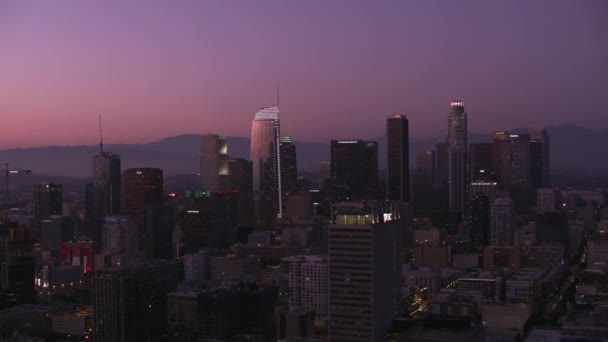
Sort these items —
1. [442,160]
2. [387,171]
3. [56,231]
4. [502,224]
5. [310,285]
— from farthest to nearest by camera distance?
[442,160] → [387,171] → [56,231] → [502,224] → [310,285]

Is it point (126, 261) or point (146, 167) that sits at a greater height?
point (146, 167)

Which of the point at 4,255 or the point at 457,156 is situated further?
the point at 457,156

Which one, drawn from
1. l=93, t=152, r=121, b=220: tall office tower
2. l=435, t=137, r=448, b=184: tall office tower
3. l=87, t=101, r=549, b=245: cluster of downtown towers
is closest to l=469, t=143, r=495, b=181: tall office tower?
l=87, t=101, r=549, b=245: cluster of downtown towers

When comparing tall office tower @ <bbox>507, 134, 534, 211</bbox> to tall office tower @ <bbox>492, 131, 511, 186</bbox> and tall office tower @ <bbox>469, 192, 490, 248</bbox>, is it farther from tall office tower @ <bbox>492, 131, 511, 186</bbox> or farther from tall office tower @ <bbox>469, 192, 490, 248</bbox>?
tall office tower @ <bbox>469, 192, 490, 248</bbox>

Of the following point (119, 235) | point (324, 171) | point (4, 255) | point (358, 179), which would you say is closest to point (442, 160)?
point (358, 179)

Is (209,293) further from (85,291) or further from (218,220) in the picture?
(218,220)

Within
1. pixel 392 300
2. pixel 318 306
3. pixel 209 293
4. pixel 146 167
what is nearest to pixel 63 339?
pixel 209 293

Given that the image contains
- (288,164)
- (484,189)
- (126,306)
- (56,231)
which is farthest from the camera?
(288,164)

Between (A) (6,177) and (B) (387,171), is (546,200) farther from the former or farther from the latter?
(A) (6,177)
